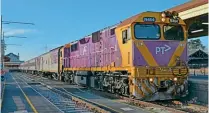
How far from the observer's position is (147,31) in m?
13.5

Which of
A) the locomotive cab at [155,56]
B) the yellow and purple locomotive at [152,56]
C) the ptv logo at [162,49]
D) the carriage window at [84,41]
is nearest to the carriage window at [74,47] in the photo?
the carriage window at [84,41]

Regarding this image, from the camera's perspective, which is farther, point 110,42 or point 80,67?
point 80,67

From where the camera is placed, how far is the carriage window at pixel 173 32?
44.9ft

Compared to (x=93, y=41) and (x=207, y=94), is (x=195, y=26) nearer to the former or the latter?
(x=93, y=41)

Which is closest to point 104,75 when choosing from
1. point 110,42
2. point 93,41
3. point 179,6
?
point 110,42

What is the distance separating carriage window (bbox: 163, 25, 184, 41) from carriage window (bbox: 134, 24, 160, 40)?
0.37 meters

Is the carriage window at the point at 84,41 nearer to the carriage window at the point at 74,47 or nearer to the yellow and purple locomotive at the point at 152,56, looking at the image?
the carriage window at the point at 74,47

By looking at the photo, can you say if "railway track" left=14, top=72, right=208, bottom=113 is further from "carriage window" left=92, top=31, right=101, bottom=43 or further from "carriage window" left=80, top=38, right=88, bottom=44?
"carriage window" left=80, top=38, right=88, bottom=44

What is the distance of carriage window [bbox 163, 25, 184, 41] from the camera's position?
539 inches

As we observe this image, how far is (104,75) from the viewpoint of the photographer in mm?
17516

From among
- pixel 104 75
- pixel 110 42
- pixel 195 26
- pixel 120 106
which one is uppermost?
pixel 195 26

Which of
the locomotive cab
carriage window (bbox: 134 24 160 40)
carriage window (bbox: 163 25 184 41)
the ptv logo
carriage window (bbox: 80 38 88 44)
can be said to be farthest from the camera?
carriage window (bbox: 80 38 88 44)

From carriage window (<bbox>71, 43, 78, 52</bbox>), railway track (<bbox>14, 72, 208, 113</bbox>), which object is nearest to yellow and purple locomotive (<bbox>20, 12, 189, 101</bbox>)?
railway track (<bbox>14, 72, 208, 113</bbox>)

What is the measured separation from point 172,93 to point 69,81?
1568 centimetres
